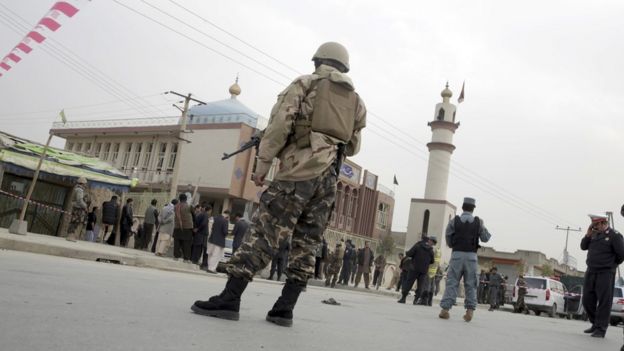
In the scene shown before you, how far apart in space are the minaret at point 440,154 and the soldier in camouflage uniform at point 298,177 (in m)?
51.6

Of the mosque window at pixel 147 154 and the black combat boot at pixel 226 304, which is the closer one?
the black combat boot at pixel 226 304

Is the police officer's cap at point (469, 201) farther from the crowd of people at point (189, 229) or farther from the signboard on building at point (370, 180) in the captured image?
the signboard on building at point (370, 180)

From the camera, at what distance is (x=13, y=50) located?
47.8 ft

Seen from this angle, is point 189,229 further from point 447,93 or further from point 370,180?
point 447,93

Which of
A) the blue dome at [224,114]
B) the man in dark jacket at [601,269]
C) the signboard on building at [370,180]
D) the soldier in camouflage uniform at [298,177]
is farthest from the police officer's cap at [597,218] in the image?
the signboard on building at [370,180]

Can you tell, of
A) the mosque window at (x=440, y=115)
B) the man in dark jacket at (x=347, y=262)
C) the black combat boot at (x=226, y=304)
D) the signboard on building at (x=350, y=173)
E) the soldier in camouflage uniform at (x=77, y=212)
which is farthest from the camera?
the mosque window at (x=440, y=115)

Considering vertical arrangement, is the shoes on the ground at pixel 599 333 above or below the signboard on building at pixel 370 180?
below

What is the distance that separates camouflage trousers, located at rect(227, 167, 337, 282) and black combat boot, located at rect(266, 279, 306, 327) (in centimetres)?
5

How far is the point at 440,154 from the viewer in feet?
178

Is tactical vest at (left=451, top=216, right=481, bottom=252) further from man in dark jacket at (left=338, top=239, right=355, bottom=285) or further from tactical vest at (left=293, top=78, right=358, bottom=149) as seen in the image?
man in dark jacket at (left=338, top=239, right=355, bottom=285)

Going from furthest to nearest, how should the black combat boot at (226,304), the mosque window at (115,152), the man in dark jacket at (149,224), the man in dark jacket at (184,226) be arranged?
the mosque window at (115,152)
the man in dark jacket at (149,224)
the man in dark jacket at (184,226)
the black combat boot at (226,304)

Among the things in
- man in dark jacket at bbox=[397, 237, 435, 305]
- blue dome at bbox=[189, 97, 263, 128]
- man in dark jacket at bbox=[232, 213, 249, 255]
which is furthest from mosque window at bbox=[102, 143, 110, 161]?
man in dark jacket at bbox=[397, 237, 435, 305]

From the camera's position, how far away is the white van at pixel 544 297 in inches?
913

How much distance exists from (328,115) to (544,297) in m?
21.9
